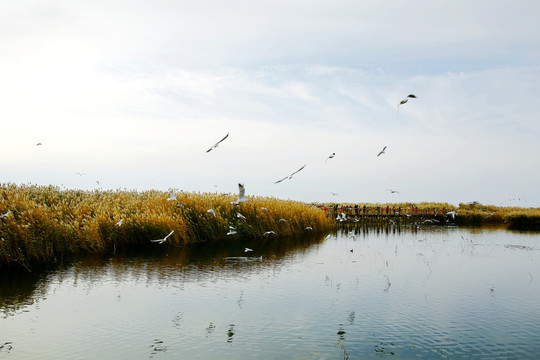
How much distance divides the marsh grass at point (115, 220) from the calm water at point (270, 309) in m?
1.54

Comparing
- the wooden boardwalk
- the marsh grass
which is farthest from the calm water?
the wooden boardwalk

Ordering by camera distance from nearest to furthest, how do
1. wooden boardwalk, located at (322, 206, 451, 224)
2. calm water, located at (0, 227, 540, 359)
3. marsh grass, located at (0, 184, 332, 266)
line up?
calm water, located at (0, 227, 540, 359) < marsh grass, located at (0, 184, 332, 266) < wooden boardwalk, located at (322, 206, 451, 224)

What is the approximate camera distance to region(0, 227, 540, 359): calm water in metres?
8.30

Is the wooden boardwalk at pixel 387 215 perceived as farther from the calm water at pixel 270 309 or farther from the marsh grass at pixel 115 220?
the calm water at pixel 270 309

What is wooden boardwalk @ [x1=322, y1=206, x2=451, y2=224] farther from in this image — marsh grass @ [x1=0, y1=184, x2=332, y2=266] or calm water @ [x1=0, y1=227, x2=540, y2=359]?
calm water @ [x1=0, y1=227, x2=540, y2=359]

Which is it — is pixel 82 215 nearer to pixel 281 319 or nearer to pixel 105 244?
pixel 105 244

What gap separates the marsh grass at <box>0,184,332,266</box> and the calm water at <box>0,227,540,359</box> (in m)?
1.54

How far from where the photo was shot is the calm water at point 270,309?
27.2ft

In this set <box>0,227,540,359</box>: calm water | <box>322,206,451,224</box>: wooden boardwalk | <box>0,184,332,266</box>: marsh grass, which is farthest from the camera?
<box>322,206,451,224</box>: wooden boardwalk

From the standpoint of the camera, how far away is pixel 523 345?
28.8 ft

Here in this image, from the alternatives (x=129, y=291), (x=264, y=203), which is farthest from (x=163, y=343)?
(x=264, y=203)

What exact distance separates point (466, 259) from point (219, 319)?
13.7 m

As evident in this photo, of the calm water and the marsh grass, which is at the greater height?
the marsh grass

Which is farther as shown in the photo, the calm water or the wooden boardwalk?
the wooden boardwalk
